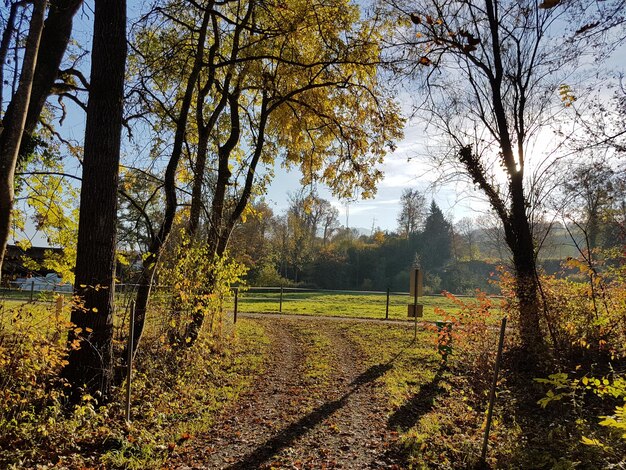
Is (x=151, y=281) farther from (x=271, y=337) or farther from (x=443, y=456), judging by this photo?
(x=271, y=337)

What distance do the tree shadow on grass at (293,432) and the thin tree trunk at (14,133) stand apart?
12.5 ft

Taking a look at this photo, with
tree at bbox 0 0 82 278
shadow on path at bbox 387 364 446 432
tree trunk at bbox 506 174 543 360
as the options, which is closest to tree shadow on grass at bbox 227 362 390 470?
shadow on path at bbox 387 364 446 432

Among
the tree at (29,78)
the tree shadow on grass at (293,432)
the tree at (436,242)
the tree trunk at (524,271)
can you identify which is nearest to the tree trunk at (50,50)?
the tree at (29,78)

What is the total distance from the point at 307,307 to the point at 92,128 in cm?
1795

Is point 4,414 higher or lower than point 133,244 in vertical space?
lower

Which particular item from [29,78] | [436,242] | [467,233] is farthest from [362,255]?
[29,78]

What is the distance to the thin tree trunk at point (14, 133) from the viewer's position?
4.58m

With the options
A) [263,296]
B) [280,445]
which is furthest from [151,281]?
[263,296]

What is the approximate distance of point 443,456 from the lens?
5043 millimetres

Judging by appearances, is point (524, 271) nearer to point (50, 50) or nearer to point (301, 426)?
point (301, 426)

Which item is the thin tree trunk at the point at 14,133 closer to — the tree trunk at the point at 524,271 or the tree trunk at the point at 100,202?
the tree trunk at the point at 100,202

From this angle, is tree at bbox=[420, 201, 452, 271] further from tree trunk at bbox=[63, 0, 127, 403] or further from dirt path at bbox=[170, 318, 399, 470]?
tree trunk at bbox=[63, 0, 127, 403]

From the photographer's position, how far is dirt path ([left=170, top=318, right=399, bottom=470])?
191 inches

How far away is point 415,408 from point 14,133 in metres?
6.94
